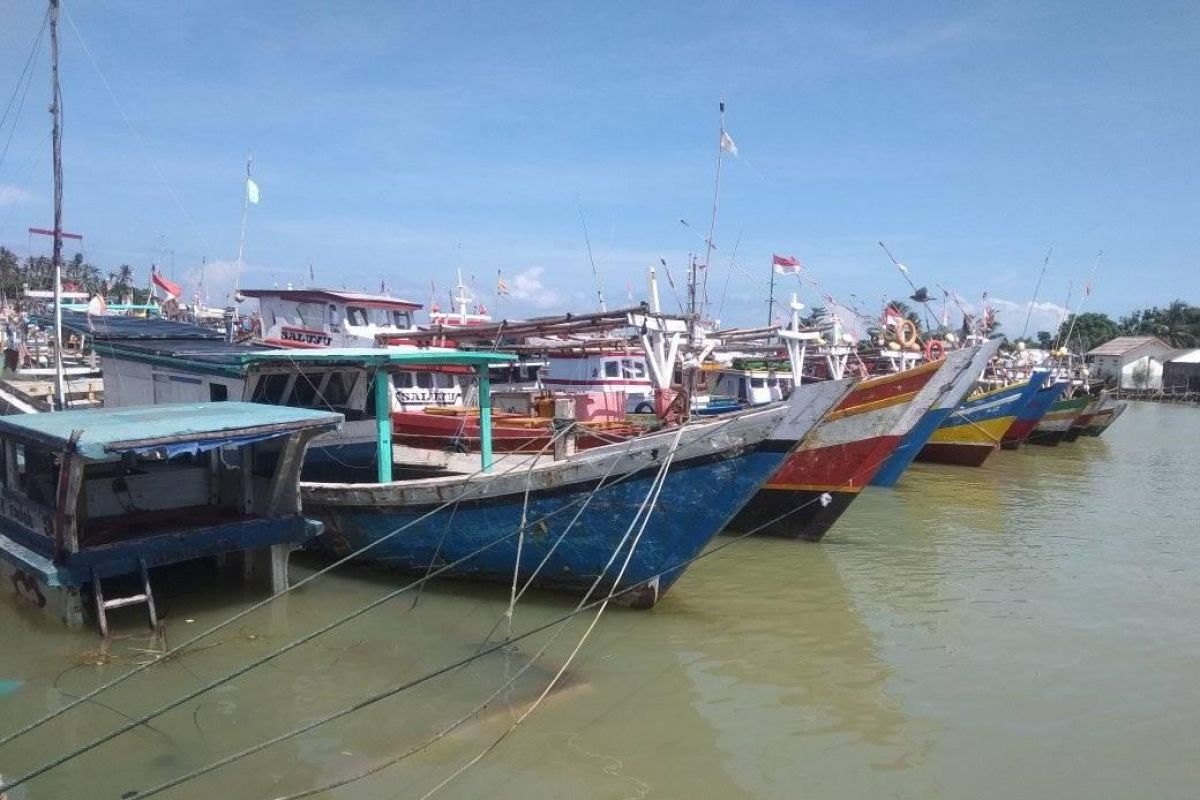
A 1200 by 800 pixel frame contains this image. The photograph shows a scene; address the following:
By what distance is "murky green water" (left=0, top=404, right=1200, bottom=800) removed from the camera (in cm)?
625

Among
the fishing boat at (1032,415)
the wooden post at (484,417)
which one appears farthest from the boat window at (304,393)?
the fishing boat at (1032,415)

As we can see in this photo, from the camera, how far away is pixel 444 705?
722cm

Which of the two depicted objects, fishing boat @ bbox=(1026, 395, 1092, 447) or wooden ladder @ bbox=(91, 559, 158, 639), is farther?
fishing boat @ bbox=(1026, 395, 1092, 447)

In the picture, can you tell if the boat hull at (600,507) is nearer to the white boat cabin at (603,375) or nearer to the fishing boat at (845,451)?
the fishing boat at (845,451)

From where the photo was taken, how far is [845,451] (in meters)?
12.8

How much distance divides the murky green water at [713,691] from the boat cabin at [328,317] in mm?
8215

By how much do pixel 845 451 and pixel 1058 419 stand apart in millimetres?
22350

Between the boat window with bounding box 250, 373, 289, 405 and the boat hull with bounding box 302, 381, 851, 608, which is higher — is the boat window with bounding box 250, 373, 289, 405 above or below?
above

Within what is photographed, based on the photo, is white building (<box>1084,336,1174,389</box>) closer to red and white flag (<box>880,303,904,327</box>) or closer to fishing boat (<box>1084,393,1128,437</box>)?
fishing boat (<box>1084,393,1128,437</box>)

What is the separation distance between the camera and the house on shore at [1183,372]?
6281 cm

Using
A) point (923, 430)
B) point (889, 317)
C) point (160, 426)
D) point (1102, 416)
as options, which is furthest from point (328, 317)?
point (1102, 416)

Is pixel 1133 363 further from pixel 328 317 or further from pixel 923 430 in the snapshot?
pixel 328 317

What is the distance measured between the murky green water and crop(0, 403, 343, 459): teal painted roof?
6.87 feet

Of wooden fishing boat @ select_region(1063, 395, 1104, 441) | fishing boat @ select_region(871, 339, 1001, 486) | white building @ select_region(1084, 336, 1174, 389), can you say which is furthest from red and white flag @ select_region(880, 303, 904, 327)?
white building @ select_region(1084, 336, 1174, 389)
